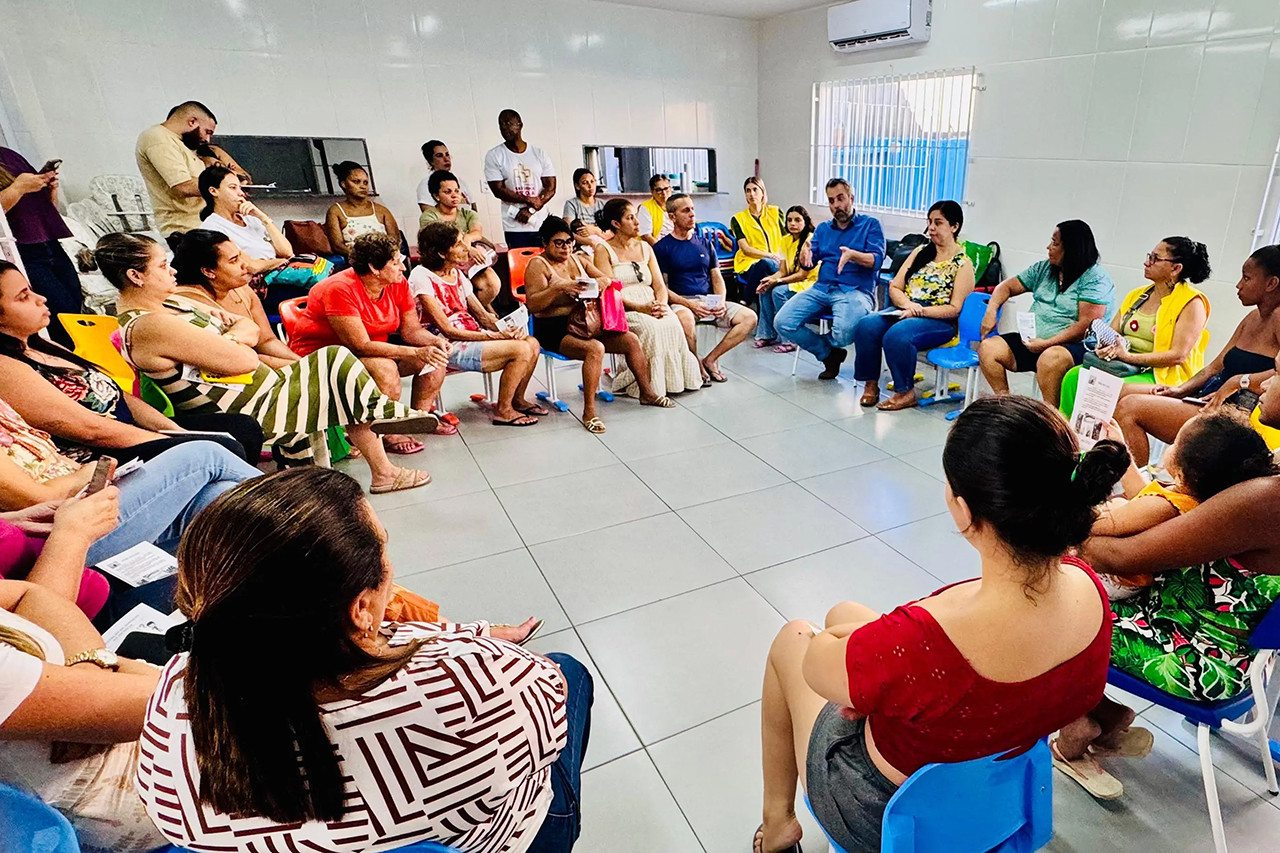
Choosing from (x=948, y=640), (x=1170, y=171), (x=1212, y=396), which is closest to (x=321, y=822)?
(x=948, y=640)

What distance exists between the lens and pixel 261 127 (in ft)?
17.0

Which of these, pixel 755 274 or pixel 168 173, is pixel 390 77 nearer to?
pixel 168 173

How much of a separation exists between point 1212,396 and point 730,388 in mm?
2445

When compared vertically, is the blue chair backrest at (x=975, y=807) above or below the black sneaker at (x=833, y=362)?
above

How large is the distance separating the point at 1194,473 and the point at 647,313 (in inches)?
125

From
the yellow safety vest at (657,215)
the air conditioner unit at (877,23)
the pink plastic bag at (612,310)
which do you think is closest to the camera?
the pink plastic bag at (612,310)

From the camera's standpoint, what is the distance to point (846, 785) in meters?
1.08

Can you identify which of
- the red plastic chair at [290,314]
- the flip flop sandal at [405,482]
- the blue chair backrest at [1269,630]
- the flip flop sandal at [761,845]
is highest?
the red plastic chair at [290,314]

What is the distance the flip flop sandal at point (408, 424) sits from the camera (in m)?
3.03

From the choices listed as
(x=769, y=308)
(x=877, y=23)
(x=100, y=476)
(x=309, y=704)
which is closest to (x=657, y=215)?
(x=769, y=308)

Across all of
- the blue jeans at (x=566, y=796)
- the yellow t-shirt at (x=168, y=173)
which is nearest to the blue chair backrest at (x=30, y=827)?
the blue jeans at (x=566, y=796)

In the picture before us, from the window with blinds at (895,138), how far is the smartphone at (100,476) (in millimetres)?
5368

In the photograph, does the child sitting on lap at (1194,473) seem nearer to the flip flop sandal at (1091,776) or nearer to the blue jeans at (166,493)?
the flip flop sandal at (1091,776)

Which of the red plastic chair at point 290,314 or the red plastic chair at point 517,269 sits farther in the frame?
the red plastic chair at point 517,269
